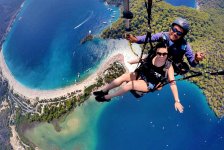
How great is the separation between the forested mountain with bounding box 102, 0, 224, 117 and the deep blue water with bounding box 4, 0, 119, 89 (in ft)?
17.0

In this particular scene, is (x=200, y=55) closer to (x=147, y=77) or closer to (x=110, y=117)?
(x=147, y=77)

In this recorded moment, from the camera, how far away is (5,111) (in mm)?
48031

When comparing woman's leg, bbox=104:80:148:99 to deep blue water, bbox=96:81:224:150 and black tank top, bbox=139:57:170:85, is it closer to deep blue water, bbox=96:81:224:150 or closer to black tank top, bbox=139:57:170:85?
black tank top, bbox=139:57:170:85

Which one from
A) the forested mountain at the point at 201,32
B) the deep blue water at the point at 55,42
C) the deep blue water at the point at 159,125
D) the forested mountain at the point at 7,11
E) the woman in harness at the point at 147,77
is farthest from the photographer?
the forested mountain at the point at 7,11

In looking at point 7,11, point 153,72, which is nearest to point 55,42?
point 7,11

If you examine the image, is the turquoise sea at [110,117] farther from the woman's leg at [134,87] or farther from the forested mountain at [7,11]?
the woman's leg at [134,87]

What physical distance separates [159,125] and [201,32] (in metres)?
23.2

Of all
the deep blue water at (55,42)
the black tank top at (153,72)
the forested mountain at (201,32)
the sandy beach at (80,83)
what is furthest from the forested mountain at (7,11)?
the black tank top at (153,72)

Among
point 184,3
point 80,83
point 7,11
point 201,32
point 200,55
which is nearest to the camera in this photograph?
point 200,55


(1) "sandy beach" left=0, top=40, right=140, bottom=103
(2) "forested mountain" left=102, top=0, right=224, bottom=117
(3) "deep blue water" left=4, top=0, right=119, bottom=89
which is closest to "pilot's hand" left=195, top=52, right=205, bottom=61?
(1) "sandy beach" left=0, top=40, right=140, bottom=103

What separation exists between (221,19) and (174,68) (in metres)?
63.3

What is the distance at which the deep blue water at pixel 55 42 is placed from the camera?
47938 mm

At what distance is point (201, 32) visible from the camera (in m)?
55.3

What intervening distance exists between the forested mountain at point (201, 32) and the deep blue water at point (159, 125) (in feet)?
10.3
